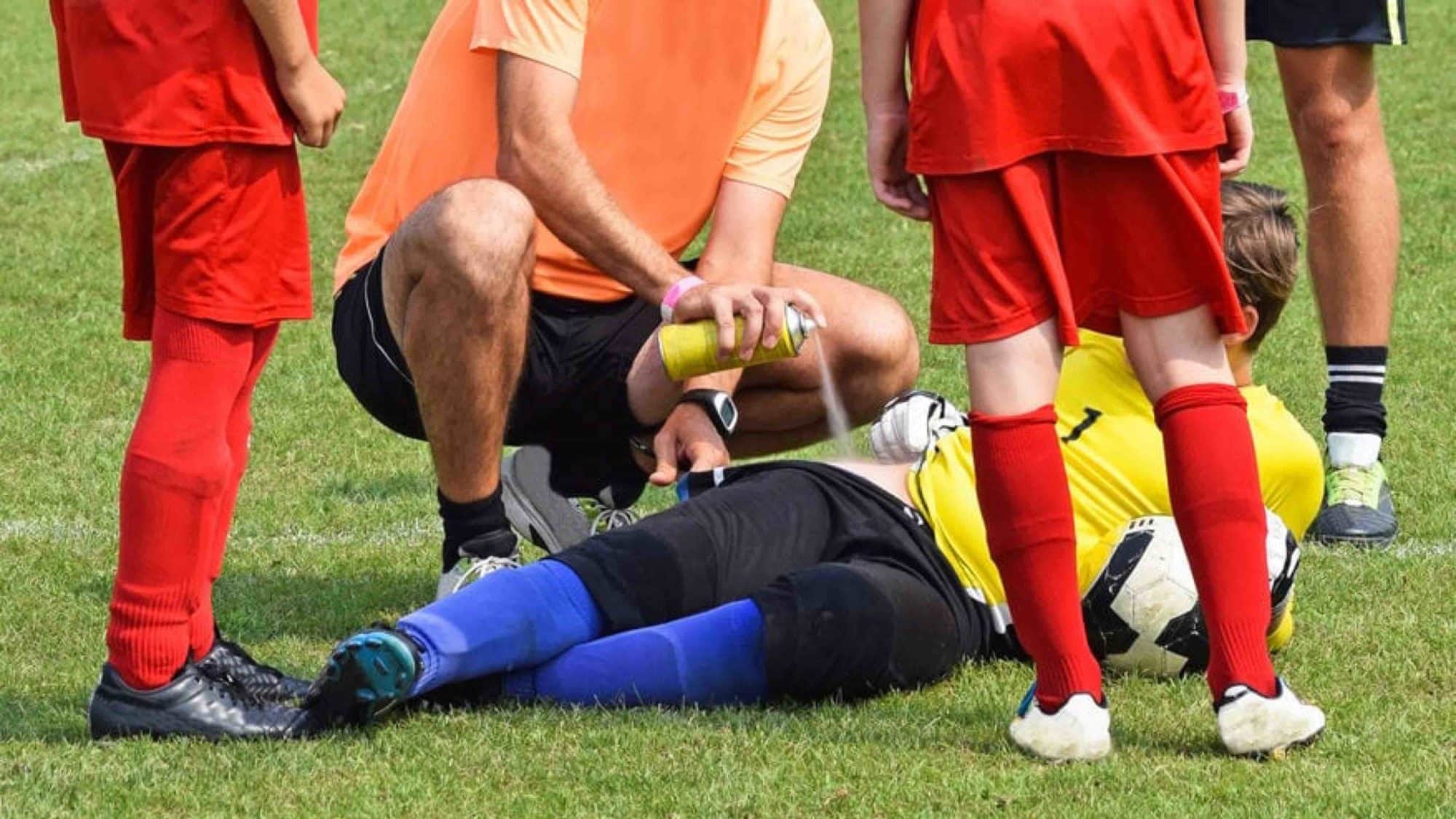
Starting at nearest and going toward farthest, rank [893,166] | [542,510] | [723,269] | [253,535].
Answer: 1. [893,166]
2. [723,269]
3. [542,510]
4. [253,535]

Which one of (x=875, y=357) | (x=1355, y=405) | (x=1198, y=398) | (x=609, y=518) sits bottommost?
(x=609, y=518)

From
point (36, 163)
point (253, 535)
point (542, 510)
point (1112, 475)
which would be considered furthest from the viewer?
point (36, 163)

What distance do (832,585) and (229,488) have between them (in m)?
0.98

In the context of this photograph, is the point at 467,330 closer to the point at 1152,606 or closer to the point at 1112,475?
the point at 1112,475

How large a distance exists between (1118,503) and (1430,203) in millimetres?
5068

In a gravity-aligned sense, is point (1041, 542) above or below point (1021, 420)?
below

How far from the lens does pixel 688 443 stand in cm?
460

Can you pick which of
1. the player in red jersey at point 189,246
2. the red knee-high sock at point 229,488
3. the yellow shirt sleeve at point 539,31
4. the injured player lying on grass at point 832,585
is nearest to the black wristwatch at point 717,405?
the injured player lying on grass at point 832,585

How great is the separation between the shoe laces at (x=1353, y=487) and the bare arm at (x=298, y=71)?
2385 mm

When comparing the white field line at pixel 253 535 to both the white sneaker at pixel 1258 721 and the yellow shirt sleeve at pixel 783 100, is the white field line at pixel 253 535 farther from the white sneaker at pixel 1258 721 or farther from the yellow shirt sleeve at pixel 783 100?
the white sneaker at pixel 1258 721

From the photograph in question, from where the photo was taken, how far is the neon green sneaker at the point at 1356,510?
4965 mm

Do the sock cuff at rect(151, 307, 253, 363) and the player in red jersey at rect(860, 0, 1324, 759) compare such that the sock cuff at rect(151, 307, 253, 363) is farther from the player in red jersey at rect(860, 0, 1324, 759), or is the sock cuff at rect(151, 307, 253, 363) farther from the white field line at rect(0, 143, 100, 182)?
the white field line at rect(0, 143, 100, 182)

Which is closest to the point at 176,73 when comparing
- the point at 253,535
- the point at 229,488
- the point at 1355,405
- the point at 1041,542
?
the point at 229,488

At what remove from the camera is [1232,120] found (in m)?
3.66
